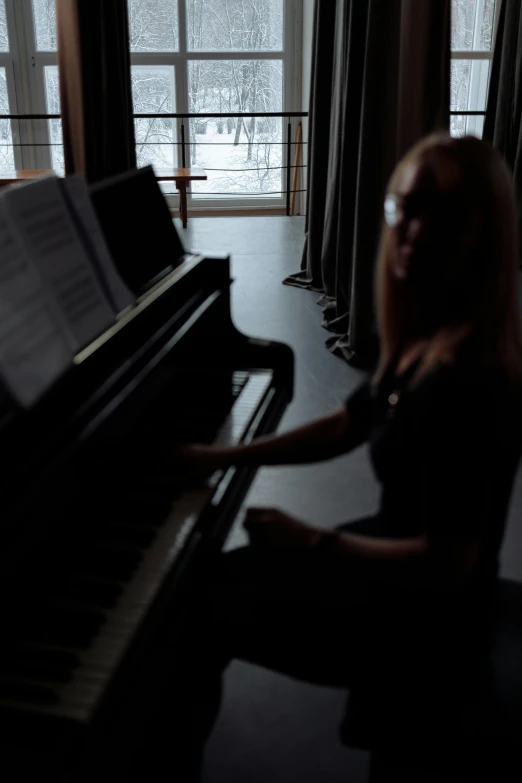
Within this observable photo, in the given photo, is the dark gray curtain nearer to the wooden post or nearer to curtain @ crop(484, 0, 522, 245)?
curtain @ crop(484, 0, 522, 245)

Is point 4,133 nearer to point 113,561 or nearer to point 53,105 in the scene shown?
point 53,105

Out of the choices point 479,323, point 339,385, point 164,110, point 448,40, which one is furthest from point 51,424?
point 164,110

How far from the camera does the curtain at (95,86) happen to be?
15.2 feet

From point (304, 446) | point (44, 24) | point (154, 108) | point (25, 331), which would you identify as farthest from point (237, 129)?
point (25, 331)

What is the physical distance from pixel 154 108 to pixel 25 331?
839cm

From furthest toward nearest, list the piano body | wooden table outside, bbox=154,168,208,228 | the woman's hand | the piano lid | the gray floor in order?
1. wooden table outside, bbox=154,168,208,228
2. the piano lid
3. the gray floor
4. the woman's hand
5. the piano body

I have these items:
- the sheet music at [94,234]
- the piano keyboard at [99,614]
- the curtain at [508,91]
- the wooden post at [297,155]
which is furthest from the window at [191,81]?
the piano keyboard at [99,614]

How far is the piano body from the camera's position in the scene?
0.94 m

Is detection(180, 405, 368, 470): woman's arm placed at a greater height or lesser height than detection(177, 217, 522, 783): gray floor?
greater

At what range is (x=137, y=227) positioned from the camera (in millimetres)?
1921

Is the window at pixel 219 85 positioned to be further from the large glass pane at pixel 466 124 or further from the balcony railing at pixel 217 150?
the large glass pane at pixel 466 124

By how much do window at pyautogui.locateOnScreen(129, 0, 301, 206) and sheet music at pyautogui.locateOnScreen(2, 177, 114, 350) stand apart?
7.37 metres

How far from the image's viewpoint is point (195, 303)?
6.30ft

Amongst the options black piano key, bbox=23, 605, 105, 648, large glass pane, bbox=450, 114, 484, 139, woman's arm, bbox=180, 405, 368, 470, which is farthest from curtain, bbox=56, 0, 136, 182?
large glass pane, bbox=450, 114, 484, 139
